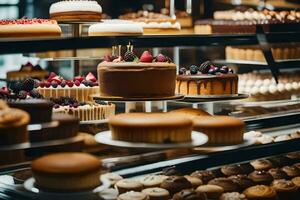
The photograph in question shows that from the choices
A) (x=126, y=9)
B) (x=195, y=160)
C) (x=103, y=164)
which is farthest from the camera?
(x=126, y=9)

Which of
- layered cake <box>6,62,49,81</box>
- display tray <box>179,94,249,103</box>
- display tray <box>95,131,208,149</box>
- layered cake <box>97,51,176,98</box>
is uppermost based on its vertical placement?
layered cake <box>97,51,176,98</box>

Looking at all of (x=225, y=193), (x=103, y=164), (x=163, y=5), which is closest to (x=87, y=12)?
(x=225, y=193)

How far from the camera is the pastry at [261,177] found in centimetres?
349

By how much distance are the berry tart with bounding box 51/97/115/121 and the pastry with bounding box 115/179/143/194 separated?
35 cm

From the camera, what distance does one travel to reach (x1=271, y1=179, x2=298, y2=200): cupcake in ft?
11.2

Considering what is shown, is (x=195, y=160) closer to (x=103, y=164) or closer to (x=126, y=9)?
(x=103, y=164)

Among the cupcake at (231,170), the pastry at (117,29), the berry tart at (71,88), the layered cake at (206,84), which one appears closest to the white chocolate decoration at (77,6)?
the pastry at (117,29)

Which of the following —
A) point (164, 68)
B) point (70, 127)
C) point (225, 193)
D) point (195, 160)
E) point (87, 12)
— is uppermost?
point (87, 12)

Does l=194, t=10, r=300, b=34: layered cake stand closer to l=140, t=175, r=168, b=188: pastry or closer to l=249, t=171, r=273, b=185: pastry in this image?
l=249, t=171, r=273, b=185: pastry

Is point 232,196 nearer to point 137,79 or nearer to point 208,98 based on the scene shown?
point 208,98

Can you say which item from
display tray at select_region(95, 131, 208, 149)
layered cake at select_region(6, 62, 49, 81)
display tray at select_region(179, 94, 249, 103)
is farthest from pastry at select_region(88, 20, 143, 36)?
layered cake at select_region(6, 62, 49, 81)

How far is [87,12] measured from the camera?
421 centimetres

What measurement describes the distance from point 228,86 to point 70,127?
1.50 metres

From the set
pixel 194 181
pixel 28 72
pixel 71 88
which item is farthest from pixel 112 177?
pixel 28 72
